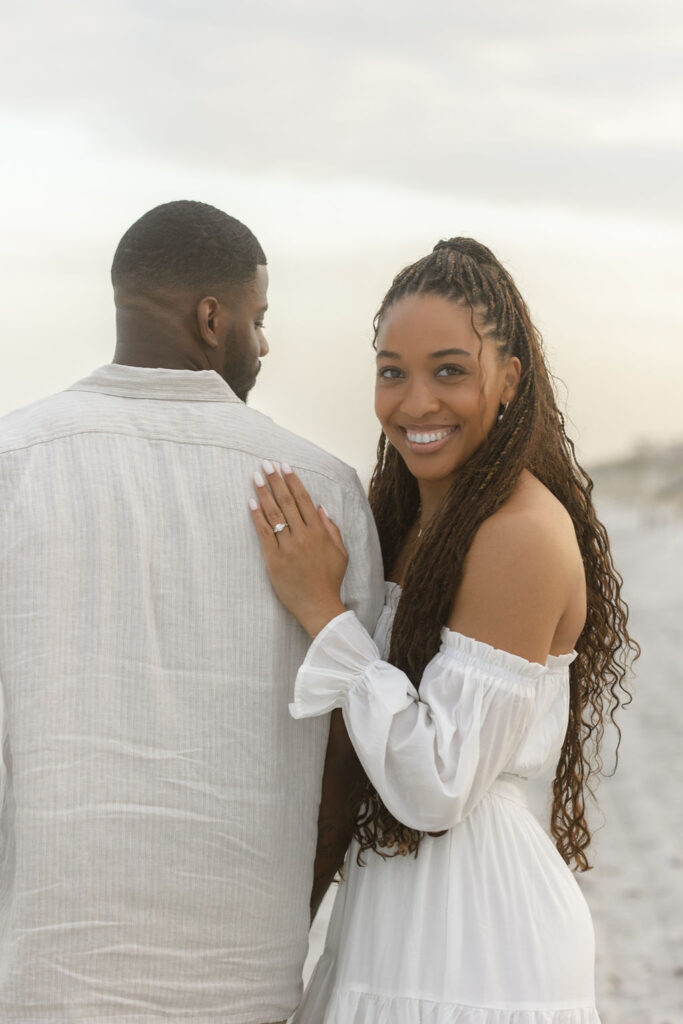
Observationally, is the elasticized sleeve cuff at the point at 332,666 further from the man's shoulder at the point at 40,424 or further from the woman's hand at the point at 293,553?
the man's shoulder at the point at 40,424

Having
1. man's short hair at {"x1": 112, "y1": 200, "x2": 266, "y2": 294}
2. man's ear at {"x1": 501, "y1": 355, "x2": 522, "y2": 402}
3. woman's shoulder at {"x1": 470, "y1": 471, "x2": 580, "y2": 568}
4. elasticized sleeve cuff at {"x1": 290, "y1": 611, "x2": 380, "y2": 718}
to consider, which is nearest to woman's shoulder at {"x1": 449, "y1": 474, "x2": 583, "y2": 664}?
woman's shoulder at {"x1": 470, "y1": 471, "x2": 580, "y2": 568}

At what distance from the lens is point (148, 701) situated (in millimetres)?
1925

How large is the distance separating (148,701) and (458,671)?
0.48m

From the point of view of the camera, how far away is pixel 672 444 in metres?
16.3

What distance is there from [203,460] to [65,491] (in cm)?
21

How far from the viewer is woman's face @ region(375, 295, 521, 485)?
225cm

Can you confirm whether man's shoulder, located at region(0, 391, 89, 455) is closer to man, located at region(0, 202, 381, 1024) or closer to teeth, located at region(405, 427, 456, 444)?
man, located at region(0, 202, 381, 1024)

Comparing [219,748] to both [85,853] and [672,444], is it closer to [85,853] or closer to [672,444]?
[85,853]

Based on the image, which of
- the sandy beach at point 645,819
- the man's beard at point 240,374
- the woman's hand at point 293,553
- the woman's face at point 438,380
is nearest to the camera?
the woman's hand at point 293,553

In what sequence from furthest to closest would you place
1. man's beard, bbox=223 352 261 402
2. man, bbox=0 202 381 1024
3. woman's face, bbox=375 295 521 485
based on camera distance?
woman's face, bbox=375 295 521 485
man's beard, bbox=223 352 261 402
man, bbox=0 202 381 1024

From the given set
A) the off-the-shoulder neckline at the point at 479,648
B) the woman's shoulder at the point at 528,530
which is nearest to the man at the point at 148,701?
the off-the-shoulder neckline at the point at 479,648

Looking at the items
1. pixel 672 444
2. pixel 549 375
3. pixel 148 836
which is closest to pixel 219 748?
pixel 148 836

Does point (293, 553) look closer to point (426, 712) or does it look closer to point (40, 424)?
point (426, 712)

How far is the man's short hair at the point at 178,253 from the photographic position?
6.74 feet
